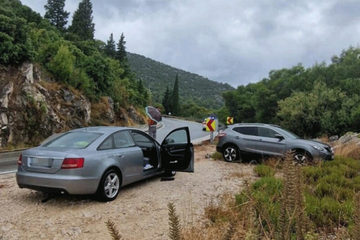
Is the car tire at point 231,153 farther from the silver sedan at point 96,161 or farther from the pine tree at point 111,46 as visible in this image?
the pine tree at point 111,46

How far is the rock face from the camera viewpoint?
18.4 m

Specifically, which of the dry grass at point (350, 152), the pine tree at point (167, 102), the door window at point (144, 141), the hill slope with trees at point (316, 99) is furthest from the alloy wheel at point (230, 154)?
the pine tree at point (167, 102)

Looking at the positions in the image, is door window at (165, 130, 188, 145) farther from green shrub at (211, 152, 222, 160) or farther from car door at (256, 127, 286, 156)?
green shrub at (211, 152, 222, 160)

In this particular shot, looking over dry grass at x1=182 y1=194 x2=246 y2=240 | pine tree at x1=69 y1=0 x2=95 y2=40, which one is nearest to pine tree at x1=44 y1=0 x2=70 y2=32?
pine tree at x1=69 y1=0 x2=95 y2=40

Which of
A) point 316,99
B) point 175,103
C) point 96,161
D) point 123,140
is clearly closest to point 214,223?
point 96,161

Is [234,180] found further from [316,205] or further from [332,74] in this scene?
[332,74]

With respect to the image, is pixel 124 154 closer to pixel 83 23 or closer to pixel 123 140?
pixel 123 140

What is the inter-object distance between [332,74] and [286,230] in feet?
153

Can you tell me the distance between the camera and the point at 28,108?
65.1ft

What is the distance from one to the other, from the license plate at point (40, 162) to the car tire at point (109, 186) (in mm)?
1057

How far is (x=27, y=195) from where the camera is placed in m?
6.70

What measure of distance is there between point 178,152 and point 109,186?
2.05 m

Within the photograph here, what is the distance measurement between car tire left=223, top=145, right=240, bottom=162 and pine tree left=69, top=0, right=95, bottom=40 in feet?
152

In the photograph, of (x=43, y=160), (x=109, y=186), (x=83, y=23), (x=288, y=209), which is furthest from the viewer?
(x=83, y=23)
